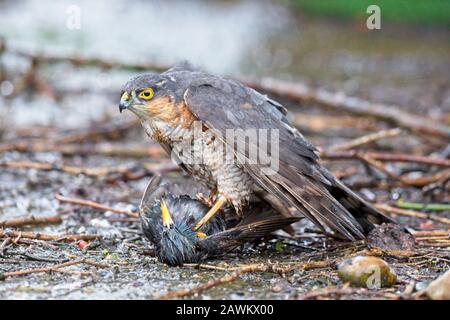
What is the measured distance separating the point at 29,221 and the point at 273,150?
1.74 m

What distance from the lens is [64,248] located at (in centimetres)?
450

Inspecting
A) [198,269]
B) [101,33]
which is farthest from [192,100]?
[101,33]

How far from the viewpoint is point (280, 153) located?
4434 millimetres

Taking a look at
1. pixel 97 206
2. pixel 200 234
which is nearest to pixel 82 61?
pixel 97 206

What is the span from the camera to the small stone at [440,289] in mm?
3492

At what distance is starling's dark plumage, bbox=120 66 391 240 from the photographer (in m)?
4.39

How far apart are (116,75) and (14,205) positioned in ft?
16.5

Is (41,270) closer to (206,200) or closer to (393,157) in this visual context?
A: (206,200)

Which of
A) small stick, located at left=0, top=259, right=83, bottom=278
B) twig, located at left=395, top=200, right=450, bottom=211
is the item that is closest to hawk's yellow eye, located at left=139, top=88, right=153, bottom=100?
small stick, located at left=0, top=259, right=83, bottom=278

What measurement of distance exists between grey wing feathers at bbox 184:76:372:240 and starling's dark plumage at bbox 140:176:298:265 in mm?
242

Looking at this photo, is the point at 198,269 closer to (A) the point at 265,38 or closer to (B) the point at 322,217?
(B) the point at 322,217

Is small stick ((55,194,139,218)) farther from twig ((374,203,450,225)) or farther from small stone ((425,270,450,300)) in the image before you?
small stone ((425,270,450,300))

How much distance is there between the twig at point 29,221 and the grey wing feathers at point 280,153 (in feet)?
4.53

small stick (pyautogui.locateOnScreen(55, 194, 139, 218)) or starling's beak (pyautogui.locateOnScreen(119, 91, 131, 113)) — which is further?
small stick (pyautogui.locateOnScreen(55, 194, 139, 218))
